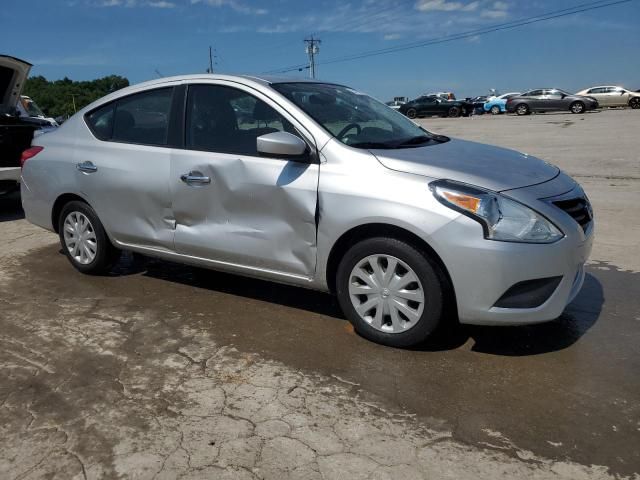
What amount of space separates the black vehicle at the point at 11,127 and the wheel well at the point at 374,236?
5.85 metres

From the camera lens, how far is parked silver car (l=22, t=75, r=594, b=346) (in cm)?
324

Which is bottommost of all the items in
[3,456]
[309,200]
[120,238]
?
[3,456]

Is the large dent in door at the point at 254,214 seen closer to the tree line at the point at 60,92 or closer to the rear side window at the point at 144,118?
the rear side window at the point at 144,118

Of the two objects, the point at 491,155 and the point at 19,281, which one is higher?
the point at 491,155

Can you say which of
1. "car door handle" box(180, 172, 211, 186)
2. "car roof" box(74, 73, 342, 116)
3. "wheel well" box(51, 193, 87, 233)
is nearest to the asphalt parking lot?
"wheel well" box(51, 193, 87, 233)

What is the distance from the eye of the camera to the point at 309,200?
12.1ft

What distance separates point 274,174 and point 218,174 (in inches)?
18.6

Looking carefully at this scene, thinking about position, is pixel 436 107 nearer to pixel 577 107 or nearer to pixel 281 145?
pixel 577 107

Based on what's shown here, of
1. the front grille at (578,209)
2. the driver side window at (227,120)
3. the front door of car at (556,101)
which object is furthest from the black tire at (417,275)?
the front door of car at (556,101)

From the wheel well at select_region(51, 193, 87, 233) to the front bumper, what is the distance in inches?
130

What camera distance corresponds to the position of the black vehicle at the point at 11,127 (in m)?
7.84

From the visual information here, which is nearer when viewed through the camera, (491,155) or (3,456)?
(3,456)

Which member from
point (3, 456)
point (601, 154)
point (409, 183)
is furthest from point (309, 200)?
point (601, 154)

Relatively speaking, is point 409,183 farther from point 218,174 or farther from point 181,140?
point 181,140
